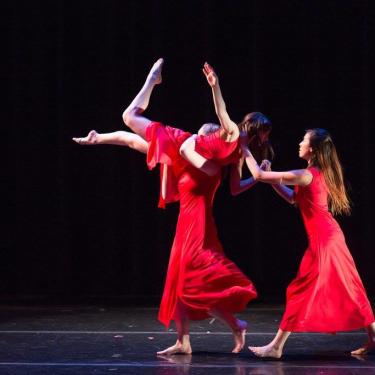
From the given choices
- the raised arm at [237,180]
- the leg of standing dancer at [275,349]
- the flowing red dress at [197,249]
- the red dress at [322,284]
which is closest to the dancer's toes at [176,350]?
the flowing red dress at [197,249]

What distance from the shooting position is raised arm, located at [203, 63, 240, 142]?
11.4 ft

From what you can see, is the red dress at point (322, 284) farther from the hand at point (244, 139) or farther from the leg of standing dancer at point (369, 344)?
the hand at point (244, 139)

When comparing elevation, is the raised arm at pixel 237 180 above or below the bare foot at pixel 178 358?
above

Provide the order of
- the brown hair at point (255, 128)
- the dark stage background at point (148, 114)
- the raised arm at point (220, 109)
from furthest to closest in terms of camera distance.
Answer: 1. the dark stage background at point (148, 114)
2. the brown hair at point (255, 128)
3. the raised arm at point (220, 109)

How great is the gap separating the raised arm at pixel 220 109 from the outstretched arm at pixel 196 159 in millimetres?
152

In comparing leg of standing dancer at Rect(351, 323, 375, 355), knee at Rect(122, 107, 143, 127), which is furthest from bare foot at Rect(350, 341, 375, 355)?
knee at Rect(122, 107, 143, 127)

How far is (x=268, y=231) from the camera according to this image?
6211 millimetres

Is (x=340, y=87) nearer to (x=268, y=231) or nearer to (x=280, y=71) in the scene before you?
(x=280, y=71)

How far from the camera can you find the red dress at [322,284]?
3.52 m

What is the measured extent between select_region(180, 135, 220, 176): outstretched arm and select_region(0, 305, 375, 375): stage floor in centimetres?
88

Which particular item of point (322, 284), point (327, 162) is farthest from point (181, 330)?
point (327, 162)

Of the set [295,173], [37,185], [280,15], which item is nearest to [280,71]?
[280,15]

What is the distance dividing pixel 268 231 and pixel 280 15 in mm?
1724

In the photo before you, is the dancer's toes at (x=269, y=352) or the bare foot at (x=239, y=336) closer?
the dancer's toes at (x=269, y=352)
